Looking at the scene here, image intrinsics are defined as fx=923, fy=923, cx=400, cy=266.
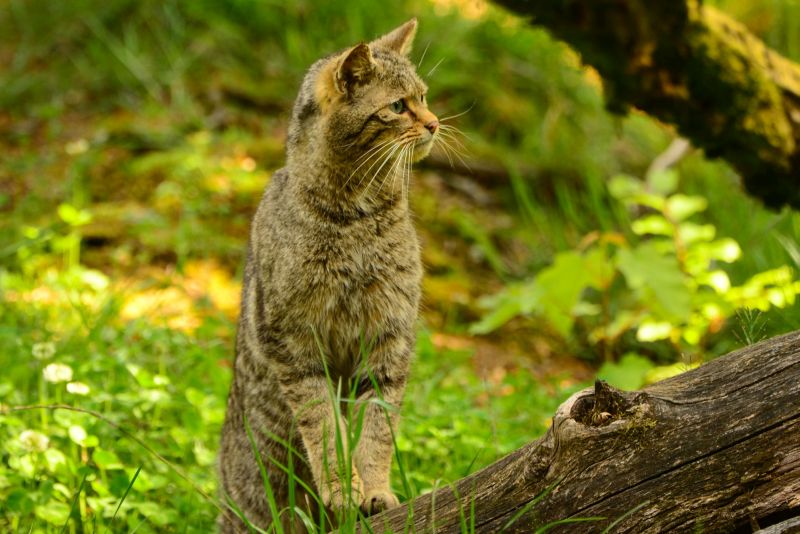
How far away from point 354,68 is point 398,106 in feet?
0.63

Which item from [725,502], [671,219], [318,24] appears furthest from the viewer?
[318,24]

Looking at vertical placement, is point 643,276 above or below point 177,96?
below

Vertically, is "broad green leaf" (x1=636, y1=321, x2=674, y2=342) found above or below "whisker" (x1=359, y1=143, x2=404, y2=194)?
below

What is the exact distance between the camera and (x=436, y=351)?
4953mm

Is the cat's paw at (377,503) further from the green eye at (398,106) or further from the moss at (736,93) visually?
the moss at (736,93)

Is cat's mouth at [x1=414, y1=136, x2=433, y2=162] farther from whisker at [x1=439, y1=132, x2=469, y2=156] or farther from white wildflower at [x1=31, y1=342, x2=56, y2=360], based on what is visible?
white wildflower at [x1=31, y1=342, x2=56, y2=360]

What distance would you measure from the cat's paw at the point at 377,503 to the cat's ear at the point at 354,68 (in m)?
1.27

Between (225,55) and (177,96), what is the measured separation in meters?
0.61

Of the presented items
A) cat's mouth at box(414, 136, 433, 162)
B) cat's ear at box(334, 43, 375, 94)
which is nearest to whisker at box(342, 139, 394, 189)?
cat's mouth at box(414, 136, 433, 162)

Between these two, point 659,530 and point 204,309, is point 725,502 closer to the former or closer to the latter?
point 659,530

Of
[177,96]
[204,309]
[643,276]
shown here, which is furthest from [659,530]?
[177,96]

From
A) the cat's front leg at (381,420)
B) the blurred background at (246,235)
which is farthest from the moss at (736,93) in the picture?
the cat's front leg at (381,420)

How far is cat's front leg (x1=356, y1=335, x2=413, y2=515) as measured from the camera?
9.21 ft

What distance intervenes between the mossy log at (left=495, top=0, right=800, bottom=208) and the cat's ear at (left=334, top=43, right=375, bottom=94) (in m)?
1.09
